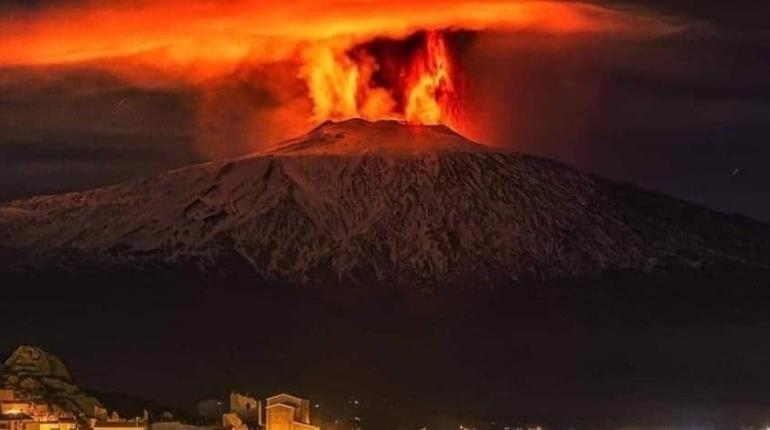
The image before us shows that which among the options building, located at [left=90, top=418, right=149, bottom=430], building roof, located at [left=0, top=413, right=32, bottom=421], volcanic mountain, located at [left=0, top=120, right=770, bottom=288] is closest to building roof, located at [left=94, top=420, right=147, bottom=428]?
building, located at [left=90, top=418, right=149, bottom=430]

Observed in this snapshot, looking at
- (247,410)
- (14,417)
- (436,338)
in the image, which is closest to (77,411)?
(14,417)

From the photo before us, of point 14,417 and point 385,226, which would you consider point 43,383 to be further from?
point 385,226

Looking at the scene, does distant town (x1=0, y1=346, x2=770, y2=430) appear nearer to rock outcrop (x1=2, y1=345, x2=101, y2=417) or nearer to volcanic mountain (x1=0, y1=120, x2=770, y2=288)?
rock outcrop (x1=2, y1=345, x2=101, y2=417)

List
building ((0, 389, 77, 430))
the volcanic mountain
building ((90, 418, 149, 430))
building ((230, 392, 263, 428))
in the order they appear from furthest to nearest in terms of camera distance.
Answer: the volcanic mountain, building ((230, 392, 263, 428)), building ((90, 418, 149, 430)), building ((0, 389, 77, 430))

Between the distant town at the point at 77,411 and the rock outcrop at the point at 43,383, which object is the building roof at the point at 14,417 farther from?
the rock outcrop at the point at 43,383

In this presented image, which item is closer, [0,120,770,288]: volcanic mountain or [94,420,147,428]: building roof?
[94,420,147,428]: building roof

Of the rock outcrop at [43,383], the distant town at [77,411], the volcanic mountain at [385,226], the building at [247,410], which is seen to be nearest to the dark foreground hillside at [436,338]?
the volcanic mountain at [385,226]
